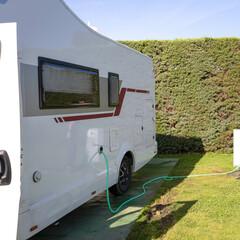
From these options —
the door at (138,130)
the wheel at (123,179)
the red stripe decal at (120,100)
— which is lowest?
the wheel at (123,179)

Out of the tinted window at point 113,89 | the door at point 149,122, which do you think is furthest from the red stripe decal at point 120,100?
the door at point 149,122

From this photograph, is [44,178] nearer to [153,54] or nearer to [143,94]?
[143,94]

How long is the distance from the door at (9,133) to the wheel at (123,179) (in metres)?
3.23

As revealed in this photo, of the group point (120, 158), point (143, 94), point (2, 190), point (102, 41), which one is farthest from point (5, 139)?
point (143, 94)

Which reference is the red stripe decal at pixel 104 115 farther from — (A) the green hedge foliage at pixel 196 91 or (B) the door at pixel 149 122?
(A) the green hedge foliage at pixel 196 91

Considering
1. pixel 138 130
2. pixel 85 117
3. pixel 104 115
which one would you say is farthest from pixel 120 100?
pixel 85 117

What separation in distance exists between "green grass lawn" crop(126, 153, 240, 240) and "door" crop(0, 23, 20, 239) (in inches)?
79.3

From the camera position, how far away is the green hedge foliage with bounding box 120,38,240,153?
31.2 ft

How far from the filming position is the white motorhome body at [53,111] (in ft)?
7.75

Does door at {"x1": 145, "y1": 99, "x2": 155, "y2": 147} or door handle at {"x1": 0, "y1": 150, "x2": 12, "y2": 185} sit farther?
door at {"x1": 145, "y1": 99, "x2": 155, "y2": 147}

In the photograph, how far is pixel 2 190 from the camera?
2.35 m

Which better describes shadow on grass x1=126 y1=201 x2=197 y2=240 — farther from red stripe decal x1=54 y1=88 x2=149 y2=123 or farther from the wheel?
red stripe decal x1=54 y1=88 x2=149 y2=123

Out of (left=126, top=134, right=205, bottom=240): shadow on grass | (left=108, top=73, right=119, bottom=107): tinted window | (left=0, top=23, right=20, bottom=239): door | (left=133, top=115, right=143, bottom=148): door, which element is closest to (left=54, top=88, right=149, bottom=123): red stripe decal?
(left=108, top=73, right=119, bottom=107): tinted window

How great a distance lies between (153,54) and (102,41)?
5499mm
